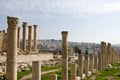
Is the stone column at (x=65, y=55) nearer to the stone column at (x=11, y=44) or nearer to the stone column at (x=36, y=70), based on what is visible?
the stone column at (x=36, y=70)

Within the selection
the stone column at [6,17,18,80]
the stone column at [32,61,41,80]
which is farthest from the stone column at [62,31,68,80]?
the stone column at [6,17,18,80]

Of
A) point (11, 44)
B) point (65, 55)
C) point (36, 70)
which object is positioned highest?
point (11, 44)

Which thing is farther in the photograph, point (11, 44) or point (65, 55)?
point (65, 55)

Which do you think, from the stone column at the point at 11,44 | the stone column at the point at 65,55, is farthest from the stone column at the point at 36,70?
the stone column at the point at 65,55

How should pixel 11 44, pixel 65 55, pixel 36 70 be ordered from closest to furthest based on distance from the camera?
pixel 11 44, pixel 36 70, pixel 65 55

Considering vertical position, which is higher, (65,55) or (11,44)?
(11,44)

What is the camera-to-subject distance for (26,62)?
32312 mm

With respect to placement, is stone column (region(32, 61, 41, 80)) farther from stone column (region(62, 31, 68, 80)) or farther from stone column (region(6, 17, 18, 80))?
stone column (region(62, 31, 68, 80))

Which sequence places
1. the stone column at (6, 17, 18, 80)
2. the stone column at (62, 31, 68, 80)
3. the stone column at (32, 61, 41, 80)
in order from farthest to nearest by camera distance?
the stone column at (62, 31, 68, 80), the stone column at (32, 61, 41, 80), the stone column at (6, 17, 18, 80)

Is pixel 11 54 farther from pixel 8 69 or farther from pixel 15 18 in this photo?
pixel 15 18

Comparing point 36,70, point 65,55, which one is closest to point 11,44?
point 36,70

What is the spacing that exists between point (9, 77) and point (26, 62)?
18868mm

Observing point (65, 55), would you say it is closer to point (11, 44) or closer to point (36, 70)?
point (36, 70)

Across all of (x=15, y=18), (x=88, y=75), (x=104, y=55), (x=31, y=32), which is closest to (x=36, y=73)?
(x=15, y=18)
